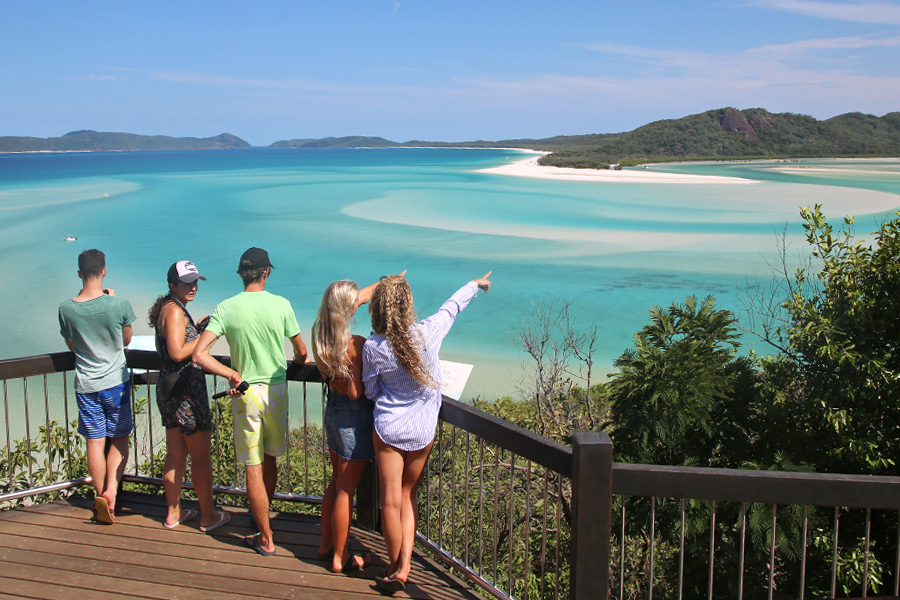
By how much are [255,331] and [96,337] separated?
1.17m

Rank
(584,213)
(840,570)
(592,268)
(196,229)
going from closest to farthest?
(840,570) → (592,268) → (196,229) → (584,213)

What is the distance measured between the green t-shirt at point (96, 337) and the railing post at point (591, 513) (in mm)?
2971

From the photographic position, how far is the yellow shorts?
3.89 m

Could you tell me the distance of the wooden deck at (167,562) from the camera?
3.64 m

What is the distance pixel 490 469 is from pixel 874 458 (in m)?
4.78

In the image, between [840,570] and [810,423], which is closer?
[840,570]

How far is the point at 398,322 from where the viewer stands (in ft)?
11.0

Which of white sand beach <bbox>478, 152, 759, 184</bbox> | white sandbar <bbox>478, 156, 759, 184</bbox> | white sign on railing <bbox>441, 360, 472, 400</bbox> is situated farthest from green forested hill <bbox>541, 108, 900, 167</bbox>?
white sign on railing <bbox>441, 360, 472, 400</bbox>

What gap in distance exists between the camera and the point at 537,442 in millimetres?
3139

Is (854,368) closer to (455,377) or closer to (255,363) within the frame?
(255,363)

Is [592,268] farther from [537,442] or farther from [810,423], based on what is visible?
[537,442]

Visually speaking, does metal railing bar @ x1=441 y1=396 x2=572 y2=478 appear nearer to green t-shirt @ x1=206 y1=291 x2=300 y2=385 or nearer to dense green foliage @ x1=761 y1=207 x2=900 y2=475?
green t-shirt @ x1=206 y1=291 x2=300 y2=385

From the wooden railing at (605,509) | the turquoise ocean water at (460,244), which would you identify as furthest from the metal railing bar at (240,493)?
the turquoise ocean water at (460,244)

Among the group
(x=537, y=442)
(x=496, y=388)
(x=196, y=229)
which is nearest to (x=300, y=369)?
(x=537, y=442)
